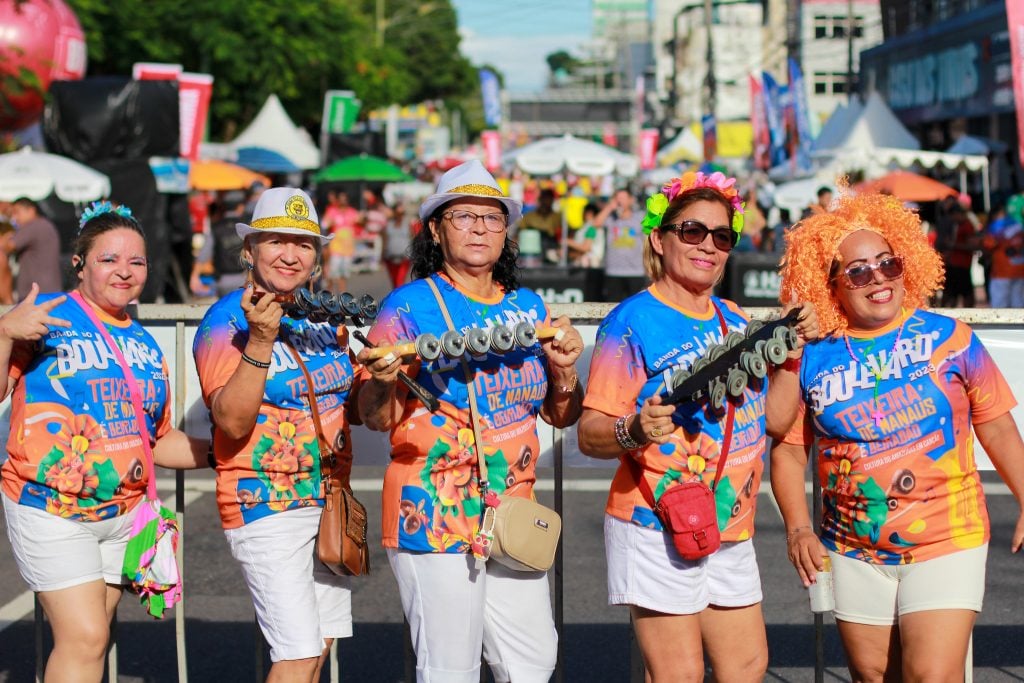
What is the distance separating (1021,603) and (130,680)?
4.48 metres

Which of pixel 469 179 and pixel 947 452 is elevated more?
pixel 469 179

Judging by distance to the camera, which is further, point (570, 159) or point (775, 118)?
point (775, 118)

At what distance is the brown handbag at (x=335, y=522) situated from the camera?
4035mm

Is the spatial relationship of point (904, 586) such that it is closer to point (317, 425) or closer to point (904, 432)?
point (904, 432)

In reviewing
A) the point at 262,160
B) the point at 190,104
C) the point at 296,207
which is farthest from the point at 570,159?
the point at 296,207

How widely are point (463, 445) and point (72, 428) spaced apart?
1201mm

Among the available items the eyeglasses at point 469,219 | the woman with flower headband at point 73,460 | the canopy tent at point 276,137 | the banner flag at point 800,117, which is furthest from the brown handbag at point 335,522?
the canopy tent at point 276,137

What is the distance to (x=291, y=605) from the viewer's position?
4039 millimetres

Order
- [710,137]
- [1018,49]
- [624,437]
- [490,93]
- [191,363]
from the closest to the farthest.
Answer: [624,437] → [191,363] → [1018,49] → [710,137] → [490,93]

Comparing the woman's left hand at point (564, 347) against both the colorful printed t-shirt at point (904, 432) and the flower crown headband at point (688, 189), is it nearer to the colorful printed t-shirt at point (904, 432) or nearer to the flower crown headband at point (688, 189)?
the flower crown headband at point (688, 189)

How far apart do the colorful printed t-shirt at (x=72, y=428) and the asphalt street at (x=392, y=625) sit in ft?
3.07

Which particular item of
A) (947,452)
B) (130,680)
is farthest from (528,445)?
(130,680)

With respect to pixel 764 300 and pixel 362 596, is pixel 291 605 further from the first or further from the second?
pixel 764 300

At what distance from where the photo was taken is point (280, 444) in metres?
4.06
